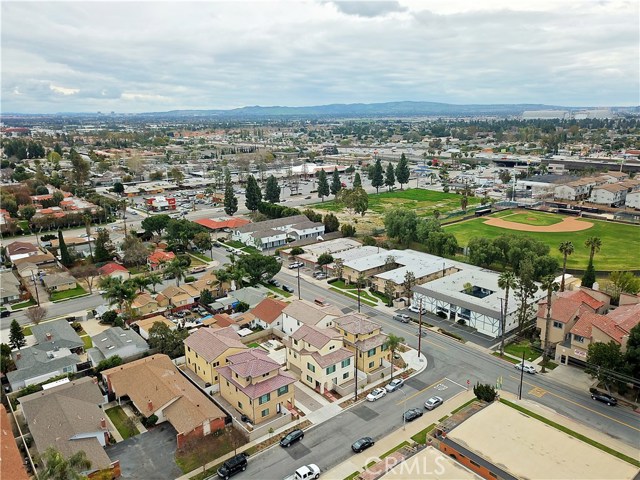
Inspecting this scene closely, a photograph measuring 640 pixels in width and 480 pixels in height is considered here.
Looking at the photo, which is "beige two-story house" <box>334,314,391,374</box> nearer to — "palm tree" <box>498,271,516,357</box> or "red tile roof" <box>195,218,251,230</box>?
"palm tree" <box>498,271,516,357</box>

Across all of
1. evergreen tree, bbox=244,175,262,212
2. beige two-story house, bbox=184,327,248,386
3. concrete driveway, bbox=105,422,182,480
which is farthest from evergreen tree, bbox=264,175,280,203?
concrete driveway, bbox=105,422,182,480

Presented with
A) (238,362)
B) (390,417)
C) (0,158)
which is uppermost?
(0,158)

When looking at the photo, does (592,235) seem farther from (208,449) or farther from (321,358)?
(208,449)

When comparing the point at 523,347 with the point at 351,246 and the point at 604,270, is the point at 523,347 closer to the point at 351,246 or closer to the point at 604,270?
the point at 604,270

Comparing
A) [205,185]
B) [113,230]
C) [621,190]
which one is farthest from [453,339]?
[205,185]

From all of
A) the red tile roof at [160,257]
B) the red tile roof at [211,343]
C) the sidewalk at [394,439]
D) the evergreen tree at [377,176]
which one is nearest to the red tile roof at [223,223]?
the red tile roof at [160,257]

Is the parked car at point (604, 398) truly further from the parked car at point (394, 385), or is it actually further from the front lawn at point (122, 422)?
the front lawn at point (122, 422)
